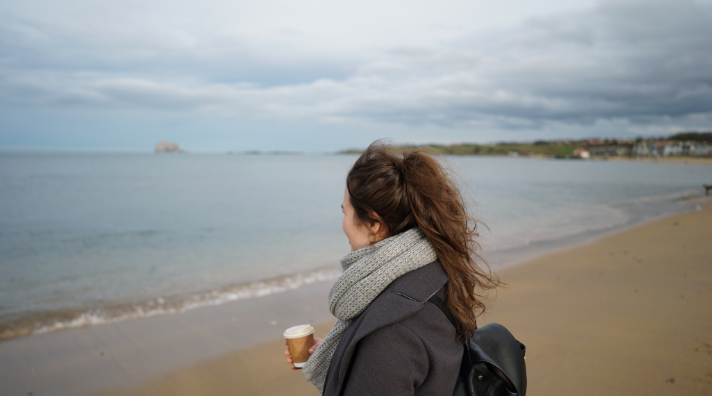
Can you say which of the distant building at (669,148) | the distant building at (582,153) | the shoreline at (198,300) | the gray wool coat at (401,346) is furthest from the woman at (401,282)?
the distant building at (582,153)

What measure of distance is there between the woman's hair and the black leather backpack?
7 centimetres

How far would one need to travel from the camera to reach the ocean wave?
6055 millimetres

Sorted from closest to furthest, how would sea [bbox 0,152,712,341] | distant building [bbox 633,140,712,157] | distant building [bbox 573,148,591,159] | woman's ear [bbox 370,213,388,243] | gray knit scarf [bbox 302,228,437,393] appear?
gray knit scarf [bbox 302,228,437,393], woman's ear [bbox 370,213,388,243], sea [bbox 0,152,712,341], distant building [bbox 633,140,712,157], distant building [bbox 573,148,591,159]

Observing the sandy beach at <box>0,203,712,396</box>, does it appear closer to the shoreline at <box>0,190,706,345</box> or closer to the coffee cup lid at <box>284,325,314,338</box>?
the shoreline at <box>0,190,706,345</box>

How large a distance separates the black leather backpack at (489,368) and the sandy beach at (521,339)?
103 inches

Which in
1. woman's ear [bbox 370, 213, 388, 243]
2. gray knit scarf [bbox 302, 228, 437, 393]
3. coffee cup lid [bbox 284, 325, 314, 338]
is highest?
woman's ear [bbox 370, 213, 388, 243]

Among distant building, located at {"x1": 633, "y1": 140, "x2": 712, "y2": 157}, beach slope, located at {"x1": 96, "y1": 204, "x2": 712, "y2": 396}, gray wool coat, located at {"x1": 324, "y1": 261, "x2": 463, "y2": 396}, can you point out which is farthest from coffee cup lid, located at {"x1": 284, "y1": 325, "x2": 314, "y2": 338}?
distant building, located at {"x1": 633, "y1": 140, "x2": 712, "y2": 157}

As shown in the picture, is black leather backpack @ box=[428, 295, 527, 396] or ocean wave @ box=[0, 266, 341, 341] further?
ocean wave @ box=[0, 266, 341, 341]

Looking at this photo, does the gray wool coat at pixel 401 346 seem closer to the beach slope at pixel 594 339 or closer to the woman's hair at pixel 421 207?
the woman's hair at pixel 421 207

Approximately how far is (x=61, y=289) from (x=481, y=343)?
8.61 meters

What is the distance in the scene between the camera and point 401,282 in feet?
4.85

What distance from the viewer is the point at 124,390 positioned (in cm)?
428

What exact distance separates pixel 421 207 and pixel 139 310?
6.64m

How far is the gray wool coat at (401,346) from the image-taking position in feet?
4.50
